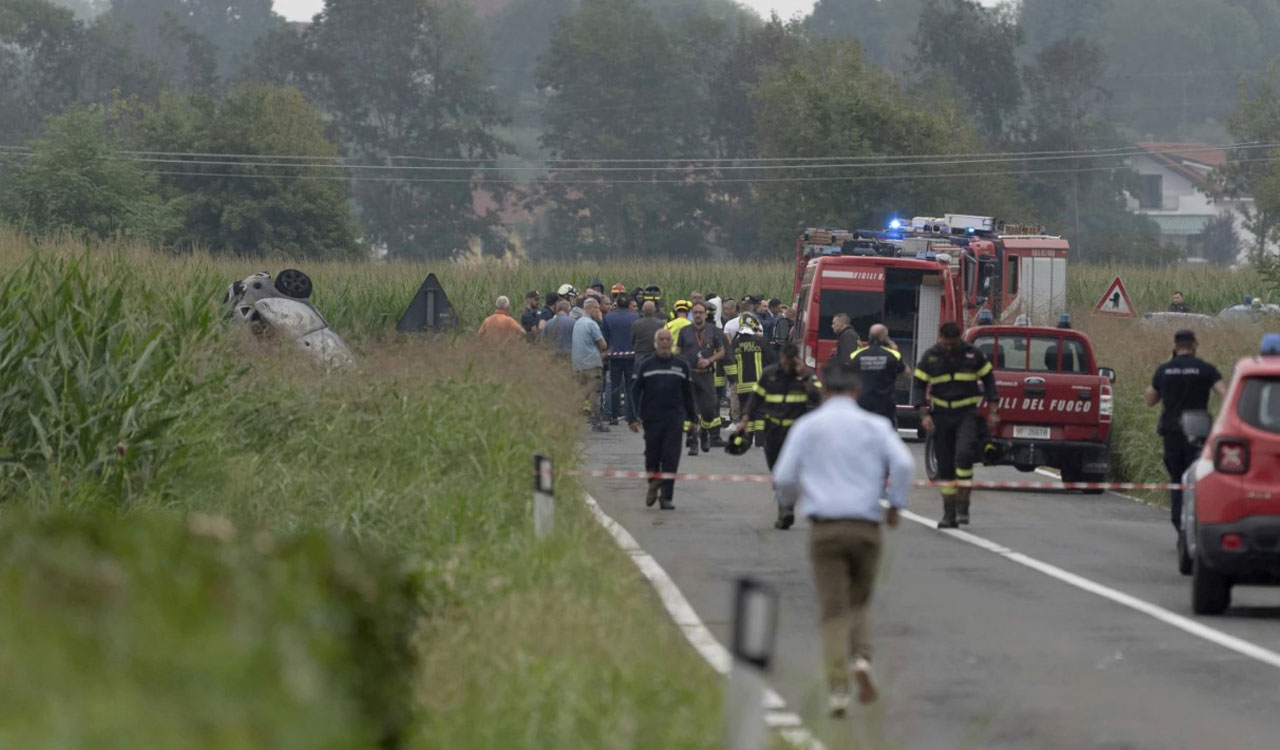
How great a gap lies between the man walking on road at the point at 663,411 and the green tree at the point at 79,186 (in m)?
34.5

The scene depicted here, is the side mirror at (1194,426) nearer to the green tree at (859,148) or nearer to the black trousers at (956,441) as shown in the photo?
the black trousers at (956,441)

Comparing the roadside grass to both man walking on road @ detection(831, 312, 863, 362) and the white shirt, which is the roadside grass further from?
man walking on road @ detection(831, 312, 863, 362)

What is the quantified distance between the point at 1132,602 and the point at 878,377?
Result: 328 inches

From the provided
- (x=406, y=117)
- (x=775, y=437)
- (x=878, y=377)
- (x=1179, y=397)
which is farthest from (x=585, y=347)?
(x=406, y=117)

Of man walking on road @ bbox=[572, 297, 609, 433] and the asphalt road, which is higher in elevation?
man walking on road @ bbox=[572, 297, 609, 433]

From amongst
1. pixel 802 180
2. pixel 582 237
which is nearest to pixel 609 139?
pixel 582 237

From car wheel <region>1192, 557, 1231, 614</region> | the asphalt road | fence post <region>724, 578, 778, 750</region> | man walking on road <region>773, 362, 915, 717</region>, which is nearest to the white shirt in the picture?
man walking on road <region>773, 362, 915, 717</region>

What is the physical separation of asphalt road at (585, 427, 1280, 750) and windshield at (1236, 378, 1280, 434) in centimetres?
116

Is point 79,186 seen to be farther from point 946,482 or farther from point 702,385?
point 946,482

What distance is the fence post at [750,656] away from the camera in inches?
262

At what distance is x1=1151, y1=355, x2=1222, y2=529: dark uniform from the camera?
17953mm

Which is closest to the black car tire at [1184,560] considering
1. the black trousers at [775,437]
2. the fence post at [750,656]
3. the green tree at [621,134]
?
the black trousers at [775,437]

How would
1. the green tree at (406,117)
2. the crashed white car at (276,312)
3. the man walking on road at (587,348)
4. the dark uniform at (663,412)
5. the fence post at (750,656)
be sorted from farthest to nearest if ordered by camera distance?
1. the green tree at (406,117)
2. the man walking on road at (587,348)
3. the crashed white car at (276,312)
4. the dark uniform at (663,412)
5. the fence post at (750,656)

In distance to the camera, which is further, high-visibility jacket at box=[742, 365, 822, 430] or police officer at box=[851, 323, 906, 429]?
police officer at box=[851, 323, 906, 429]
